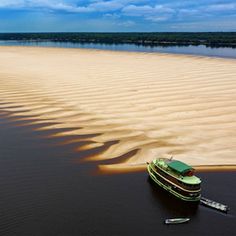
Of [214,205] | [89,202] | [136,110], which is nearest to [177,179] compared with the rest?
[214,205]

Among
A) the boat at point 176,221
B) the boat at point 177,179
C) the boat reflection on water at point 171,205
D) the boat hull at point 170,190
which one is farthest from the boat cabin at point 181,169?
the boat at point 176,221

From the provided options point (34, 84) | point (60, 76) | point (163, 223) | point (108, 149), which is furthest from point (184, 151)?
point (60, 76)

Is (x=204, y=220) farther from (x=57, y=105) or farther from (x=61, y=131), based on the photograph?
(x=57, y=105)

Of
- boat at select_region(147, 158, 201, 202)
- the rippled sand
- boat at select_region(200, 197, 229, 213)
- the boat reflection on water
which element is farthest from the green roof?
the rippled sand

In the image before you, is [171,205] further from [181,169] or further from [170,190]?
[181,169]

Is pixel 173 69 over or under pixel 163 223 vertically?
over

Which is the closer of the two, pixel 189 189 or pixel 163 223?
pixel 163 223

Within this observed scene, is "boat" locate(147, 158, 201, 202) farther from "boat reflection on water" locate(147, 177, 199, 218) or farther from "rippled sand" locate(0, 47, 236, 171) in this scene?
"rippled sand" locate(0, 47, 236, 171)
